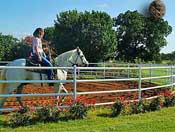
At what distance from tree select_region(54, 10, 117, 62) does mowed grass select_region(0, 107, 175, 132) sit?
38.9 metres

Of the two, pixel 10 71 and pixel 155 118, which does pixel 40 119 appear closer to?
pixel 10 71

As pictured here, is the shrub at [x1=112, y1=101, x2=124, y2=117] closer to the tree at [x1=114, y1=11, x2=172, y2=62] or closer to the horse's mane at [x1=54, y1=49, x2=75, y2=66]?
the horse's mane at [x1=54, y1=49, x2=75, y2=66]

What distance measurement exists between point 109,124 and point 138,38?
6982 cm

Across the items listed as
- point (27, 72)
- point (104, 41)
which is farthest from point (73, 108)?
point (104, 41)

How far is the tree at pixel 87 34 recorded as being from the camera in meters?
50.1

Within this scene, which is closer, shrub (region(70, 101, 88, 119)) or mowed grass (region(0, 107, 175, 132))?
mowed grass (region(0, 107, 175, 132))

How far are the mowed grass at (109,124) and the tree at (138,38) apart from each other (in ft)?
214

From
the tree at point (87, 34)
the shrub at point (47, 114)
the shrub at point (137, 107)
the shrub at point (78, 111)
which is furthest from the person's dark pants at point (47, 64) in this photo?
the tree at point (87, 34)

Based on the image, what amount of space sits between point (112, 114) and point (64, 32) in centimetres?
4434

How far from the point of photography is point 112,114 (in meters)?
10.6

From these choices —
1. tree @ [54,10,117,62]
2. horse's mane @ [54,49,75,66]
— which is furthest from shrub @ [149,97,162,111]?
tree @ [54,10,117,62]

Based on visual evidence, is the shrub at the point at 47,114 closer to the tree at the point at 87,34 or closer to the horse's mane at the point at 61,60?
the horse's mane at the point at 61,60

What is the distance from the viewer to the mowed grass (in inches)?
342

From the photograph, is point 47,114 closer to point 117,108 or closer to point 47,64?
A: point 47,64
